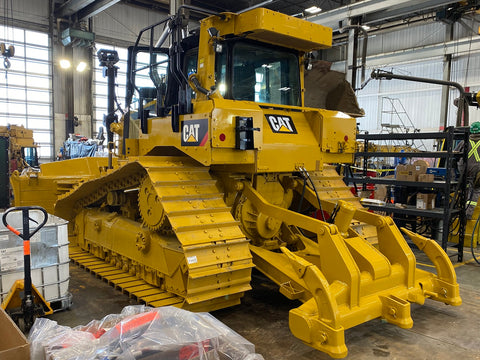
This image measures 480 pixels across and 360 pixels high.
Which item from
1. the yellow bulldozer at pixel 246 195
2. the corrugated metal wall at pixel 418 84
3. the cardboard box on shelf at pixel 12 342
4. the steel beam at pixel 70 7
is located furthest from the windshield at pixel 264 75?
the corrugated metal wall at pixel 418 84

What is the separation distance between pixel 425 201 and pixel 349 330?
13.3ft

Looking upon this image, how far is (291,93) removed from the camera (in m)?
5.60

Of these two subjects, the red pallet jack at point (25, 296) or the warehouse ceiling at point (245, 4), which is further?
the warehouse ceiling at point (245, 4)

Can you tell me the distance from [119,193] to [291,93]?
2934 millimetres

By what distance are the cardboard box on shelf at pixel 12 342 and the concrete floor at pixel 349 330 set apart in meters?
1.47

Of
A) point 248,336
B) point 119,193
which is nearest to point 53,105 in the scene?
point 119,193

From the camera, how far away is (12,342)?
272 centimetres

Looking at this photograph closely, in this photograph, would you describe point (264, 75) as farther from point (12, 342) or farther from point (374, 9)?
point (374, 9)

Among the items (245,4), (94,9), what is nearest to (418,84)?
(245,4)

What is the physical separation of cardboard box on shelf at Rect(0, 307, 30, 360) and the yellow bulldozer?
4.77ft

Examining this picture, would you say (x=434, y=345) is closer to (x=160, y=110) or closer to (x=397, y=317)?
(x=397, y=317)

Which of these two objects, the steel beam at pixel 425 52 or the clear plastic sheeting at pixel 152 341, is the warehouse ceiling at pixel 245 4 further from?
the clear plastic sheeting at pixel 152 341

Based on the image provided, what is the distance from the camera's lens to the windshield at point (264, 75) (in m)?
4.92

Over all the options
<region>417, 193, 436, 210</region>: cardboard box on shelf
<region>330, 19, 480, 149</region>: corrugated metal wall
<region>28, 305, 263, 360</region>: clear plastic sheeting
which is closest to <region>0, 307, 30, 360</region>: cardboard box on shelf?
<region>28, 305, 263, 360</region>: clear plastic sheeting
